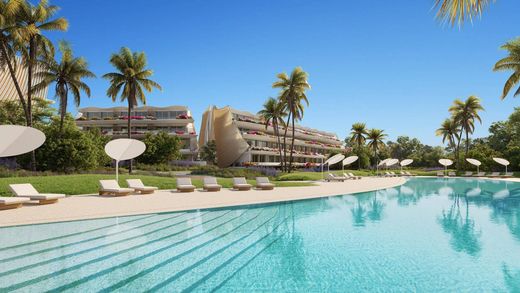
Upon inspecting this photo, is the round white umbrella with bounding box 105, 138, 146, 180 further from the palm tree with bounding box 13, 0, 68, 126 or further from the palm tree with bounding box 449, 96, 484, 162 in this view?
the palm tree with bounding box 449, 96, 484, 162

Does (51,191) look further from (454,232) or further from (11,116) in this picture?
(11,116)

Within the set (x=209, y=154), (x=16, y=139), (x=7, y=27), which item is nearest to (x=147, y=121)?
(x=209, y=154)

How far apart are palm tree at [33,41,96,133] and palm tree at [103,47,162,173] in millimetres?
2407

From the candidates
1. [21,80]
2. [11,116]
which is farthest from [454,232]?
[21,80]

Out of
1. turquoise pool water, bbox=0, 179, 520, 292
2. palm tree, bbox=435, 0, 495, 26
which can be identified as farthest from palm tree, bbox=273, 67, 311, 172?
palm tree, bbox=435, 0, 495, 26

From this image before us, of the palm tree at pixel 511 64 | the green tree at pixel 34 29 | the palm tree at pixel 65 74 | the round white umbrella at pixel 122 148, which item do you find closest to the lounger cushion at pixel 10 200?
the round white umbrella at pixel 122 148

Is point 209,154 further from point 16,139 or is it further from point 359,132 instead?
point 16,139

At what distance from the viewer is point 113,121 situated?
61.7 m

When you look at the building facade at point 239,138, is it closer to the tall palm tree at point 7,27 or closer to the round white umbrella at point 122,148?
the round white umbrella at point 122,148

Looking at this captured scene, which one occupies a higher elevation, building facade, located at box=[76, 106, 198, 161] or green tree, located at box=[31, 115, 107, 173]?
building facade, located at box=[76, 106, 198, 161]

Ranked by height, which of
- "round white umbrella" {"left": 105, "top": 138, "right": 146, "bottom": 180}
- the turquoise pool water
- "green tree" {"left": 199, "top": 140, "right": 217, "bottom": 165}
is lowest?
the turquoise pool water

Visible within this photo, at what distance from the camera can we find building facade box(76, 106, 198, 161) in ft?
200

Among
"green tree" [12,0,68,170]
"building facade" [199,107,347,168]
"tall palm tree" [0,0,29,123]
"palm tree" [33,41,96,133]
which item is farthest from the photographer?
"building facade" [199,107,347,168]

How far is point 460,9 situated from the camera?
5148mm
